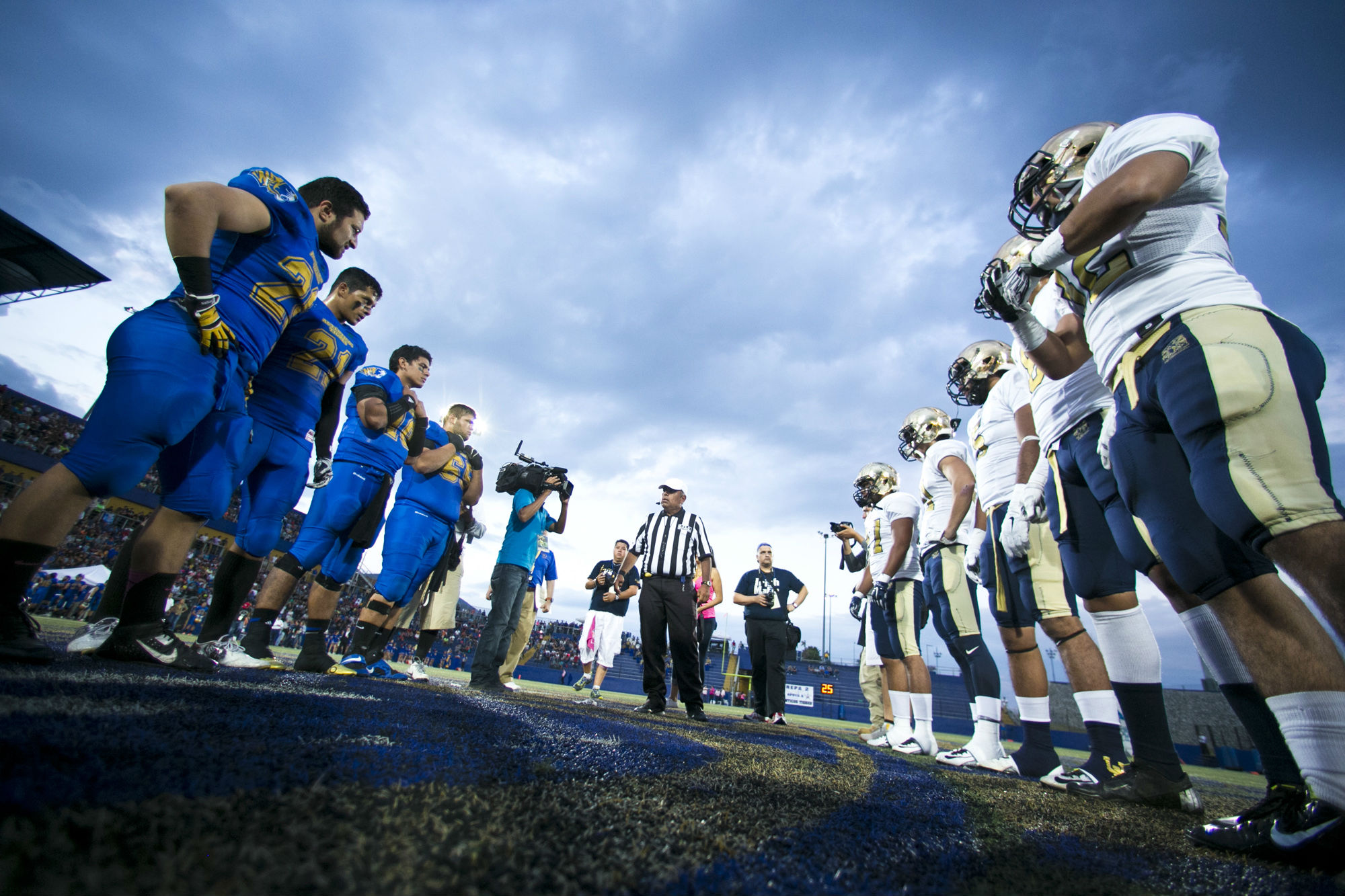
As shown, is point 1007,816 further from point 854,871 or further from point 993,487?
point 993,487

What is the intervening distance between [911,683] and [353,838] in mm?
5141

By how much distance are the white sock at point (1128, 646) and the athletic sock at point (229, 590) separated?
4.16 m

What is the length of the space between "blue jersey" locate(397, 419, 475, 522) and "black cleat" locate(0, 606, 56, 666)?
280cm

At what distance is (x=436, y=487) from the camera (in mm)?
4445

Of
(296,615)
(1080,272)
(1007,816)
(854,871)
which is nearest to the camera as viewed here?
(854,871)

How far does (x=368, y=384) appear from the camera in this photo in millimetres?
3584

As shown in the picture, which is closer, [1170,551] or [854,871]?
[854,871]

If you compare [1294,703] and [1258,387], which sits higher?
[1258,387]

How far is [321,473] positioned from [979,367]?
4.62 m

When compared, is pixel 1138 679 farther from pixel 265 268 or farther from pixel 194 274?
pixel 265 268

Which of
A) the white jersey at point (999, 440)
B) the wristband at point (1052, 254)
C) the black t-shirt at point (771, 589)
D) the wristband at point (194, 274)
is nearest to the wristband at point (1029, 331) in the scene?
the wristband at point (1052, 254)

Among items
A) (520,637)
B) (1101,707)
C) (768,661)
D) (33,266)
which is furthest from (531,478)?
(33,266)

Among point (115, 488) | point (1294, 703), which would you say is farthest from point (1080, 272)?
point (115, 488)

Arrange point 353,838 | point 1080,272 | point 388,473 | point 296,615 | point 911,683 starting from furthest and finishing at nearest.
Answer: point 296,615
point 911,683
point 388,473
point 1080,272
point 353,838
